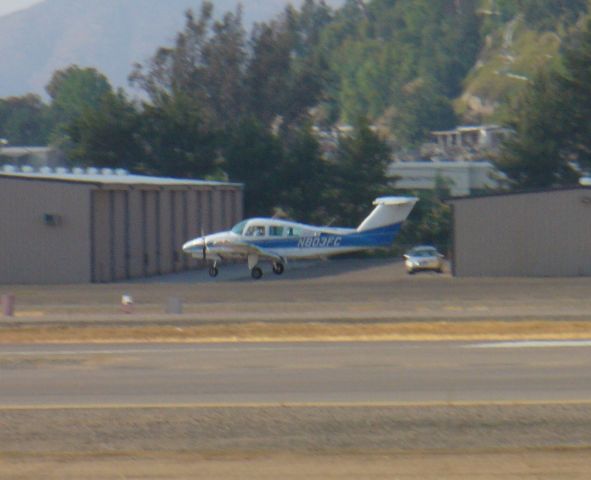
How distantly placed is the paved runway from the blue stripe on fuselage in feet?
92.1

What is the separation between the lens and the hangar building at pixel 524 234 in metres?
46.7

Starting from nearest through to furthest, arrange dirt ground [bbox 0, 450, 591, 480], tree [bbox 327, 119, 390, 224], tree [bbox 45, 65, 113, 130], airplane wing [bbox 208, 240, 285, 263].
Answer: dirt ground [bbox 0, 450, 591, 480] < airplane wing [bbox 208, 240, 285, 263] < tree [bbox 327, 119, 390, 224] < tree [bbox 45, 65, 113, 130]

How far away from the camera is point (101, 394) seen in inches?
637

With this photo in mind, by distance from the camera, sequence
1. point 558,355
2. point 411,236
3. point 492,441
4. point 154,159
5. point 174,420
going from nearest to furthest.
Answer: point 492,441
point 174,420
point 558,355
point 411,236
point 154,159

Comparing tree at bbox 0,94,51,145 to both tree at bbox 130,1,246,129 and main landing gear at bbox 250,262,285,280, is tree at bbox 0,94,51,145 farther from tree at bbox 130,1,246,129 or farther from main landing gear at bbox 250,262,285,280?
main landing gear at bbox 250,262,285,280

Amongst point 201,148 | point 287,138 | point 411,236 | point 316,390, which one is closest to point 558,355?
point 316,390

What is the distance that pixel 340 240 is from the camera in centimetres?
5216

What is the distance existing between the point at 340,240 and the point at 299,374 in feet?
113

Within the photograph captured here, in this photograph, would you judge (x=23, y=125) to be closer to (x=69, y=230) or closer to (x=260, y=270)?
(x=69, y=230)

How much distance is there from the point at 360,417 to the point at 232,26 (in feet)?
357

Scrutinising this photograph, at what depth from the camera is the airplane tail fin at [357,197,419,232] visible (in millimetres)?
53812

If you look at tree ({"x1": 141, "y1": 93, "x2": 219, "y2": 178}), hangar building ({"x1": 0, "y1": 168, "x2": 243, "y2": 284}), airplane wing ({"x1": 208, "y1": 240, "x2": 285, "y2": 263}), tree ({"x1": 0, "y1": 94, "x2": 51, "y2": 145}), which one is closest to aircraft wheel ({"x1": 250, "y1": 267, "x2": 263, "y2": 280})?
airplane wing ({"x1": 208, "y1": 240, "x2": 285, "y2": 263})

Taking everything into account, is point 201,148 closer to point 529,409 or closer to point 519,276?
point 519,276

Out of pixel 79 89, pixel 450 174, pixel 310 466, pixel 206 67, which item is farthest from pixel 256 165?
pixel 79 89
